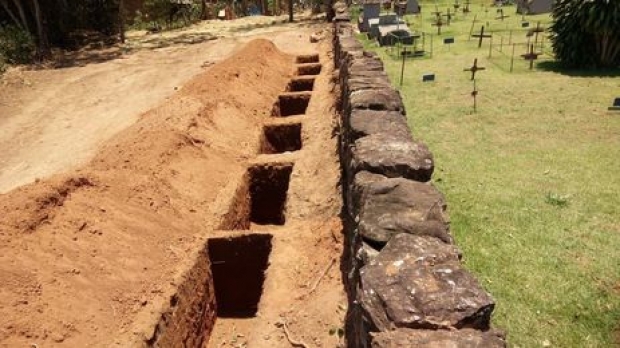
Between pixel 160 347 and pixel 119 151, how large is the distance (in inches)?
179

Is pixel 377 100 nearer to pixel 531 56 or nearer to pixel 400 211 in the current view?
pixel 400 211

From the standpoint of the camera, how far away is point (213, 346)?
7.19 m

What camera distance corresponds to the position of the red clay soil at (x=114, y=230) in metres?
5.57

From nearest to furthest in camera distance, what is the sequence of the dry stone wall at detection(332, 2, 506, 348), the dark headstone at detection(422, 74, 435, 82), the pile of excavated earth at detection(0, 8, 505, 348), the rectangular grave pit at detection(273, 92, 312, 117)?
the dry stone wall at detection(332, 2, 506, 348)
the pile of excavated earth at detection(0, 8, 505, 348)
the rectangular grave pit at detection(273, 92, 312, 117)
the dark headstone at detection(422, 74, 435, 82)

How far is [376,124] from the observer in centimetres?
660

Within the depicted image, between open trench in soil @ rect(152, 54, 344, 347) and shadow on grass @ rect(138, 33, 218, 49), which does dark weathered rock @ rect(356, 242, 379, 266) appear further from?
shadow on grass @ rect(138, 33, 218, 49)

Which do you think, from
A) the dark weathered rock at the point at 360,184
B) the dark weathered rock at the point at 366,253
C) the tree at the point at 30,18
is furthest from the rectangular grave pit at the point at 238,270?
the tree at the point at 30,18

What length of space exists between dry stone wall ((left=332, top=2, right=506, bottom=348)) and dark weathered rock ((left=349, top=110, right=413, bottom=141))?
20mm

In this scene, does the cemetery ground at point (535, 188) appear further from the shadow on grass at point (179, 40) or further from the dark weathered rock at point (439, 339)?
the shadow on grass at point (179, 40)

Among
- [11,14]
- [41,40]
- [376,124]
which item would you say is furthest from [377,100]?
[11,14]

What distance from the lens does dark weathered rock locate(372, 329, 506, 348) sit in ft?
9.48

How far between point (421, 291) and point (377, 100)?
4.61 meters

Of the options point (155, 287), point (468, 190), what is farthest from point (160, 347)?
point (468, 190)

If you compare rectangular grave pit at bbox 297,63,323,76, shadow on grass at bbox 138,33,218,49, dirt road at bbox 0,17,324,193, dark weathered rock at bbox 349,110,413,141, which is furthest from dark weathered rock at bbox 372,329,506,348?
shadow on grass at bbox 138,33,218,49
